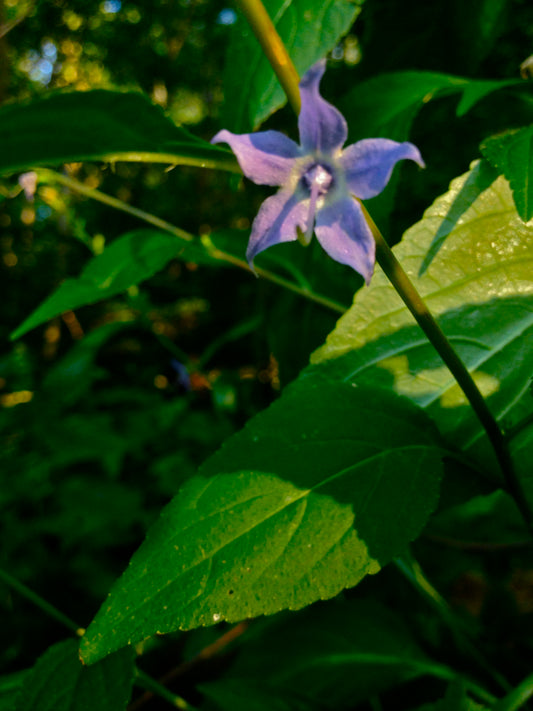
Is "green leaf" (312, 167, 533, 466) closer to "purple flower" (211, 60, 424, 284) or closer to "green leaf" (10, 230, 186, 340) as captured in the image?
"purple flower" (211, 60, 424, 284)

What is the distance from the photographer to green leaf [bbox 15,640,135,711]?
53 centimetres

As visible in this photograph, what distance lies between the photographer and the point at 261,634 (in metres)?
1.11

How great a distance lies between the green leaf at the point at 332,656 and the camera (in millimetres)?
974

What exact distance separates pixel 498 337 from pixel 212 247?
0.50 m

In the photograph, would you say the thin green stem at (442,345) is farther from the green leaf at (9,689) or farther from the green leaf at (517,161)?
the green leaf at (9,689)

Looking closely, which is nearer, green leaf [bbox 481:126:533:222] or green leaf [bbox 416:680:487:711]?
green leaf [bbox 481:126:533:222]

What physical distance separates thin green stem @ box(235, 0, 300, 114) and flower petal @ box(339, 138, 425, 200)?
50 millimetres

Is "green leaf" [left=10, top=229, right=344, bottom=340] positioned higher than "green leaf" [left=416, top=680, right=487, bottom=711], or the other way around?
"green leaf" [left=10, top=229, right=344, bottom=340]

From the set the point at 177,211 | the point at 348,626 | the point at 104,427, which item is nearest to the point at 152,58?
the point at 177,211

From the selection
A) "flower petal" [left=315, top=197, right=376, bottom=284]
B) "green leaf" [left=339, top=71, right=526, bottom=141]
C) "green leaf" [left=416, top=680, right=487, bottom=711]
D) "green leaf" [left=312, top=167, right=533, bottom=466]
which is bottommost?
"green leaf" [left=416, top=680, right=487, bottom=711]

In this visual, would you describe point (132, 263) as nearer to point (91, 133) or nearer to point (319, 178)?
point (91, 133)

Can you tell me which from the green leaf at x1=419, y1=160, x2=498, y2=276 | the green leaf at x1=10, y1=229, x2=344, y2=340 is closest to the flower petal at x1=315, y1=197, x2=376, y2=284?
the green leaf at x1=419, y1=160, x2=498, y2=276

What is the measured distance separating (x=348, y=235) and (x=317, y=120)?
0.25 feet

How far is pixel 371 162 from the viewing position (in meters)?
0.37
